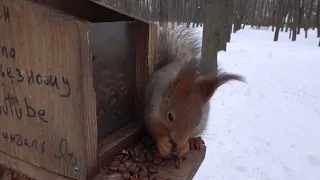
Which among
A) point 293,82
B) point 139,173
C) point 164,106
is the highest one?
point 164,106

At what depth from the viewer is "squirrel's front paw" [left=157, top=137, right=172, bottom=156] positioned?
1.02 metres

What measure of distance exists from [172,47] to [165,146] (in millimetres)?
461

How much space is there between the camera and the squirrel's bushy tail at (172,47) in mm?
1326

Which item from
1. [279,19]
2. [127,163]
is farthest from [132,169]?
[279,19]

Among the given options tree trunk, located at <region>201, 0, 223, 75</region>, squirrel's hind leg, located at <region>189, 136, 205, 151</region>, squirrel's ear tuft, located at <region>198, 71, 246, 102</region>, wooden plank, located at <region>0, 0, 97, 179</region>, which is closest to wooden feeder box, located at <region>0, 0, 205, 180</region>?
wooden plank, located at <region>0, 0, 97, 179</region>

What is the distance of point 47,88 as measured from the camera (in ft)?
2.70

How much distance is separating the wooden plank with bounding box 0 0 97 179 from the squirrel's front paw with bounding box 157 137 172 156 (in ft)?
0.79

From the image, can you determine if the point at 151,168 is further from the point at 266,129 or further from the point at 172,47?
the point at 266,129

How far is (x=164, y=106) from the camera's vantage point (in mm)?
1043

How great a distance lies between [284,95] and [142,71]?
216 inches

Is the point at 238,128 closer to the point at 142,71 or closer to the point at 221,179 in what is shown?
the point at 221,179

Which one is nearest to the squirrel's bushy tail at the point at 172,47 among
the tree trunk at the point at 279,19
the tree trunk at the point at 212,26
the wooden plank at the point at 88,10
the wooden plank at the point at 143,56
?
the wooden plank at the point at 143,56

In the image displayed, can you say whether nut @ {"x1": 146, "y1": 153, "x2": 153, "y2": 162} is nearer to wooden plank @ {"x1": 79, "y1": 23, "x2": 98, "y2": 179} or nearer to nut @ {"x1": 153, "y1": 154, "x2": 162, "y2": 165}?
nut @ {"x1": 153, "y1": 154, "x2": 162, "y2": 165}

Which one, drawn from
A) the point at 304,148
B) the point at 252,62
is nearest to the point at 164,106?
the point at 304,148
